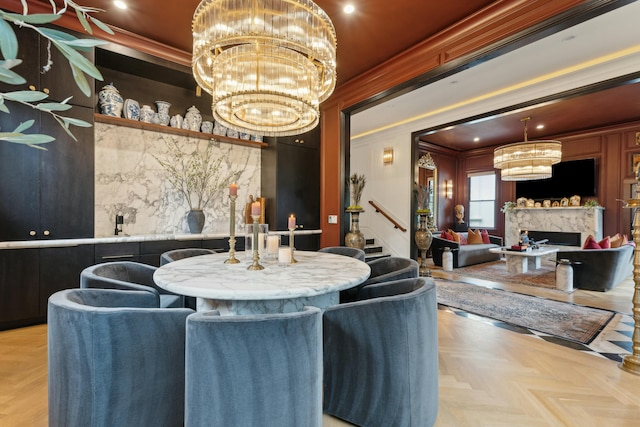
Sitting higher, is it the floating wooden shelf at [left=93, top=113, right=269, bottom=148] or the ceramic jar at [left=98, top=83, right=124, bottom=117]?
Answer: the ceramic jar at [left=98, top=83, right=124, bottom=117]

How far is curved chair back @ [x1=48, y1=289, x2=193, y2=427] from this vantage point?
4.17ft

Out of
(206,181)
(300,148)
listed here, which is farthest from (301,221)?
(206,181)

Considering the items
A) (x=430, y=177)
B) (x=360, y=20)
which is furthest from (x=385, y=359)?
(x=430, y=177)

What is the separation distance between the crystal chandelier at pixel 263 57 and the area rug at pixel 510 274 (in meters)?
4.66

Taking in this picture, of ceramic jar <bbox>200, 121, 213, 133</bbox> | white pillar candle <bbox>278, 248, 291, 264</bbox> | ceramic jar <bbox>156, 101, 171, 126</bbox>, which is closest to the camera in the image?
white pillar candle <bbox>278, 248, 291, 264</bbox>

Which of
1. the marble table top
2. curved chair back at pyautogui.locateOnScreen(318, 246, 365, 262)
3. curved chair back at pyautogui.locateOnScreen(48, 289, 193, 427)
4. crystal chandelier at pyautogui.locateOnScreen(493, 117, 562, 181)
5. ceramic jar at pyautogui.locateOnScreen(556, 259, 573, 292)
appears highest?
crystal chandelier at pyautogui.locateOnScreen(493, 117, 562, 181)

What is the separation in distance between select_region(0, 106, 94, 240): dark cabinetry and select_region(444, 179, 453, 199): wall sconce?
892 cm

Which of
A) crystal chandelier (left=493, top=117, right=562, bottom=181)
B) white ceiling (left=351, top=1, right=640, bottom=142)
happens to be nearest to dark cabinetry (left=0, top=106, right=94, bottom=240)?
white ceiling (left=351, top=1, right=640, bottom=142)

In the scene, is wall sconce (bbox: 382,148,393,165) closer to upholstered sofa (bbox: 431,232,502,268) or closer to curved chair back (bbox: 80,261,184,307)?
upholstered sofa (bbox: 431,232,502,268)

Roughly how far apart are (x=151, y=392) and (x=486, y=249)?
7.25 meters

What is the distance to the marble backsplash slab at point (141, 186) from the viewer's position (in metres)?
3.69

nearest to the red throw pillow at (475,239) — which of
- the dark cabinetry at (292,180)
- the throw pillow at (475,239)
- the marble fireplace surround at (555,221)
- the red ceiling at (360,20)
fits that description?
the throw pillow at (475,239)

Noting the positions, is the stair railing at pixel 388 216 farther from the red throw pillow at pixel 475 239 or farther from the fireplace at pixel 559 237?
the fireplace at pixel 559 237

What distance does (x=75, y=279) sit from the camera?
310 cm
